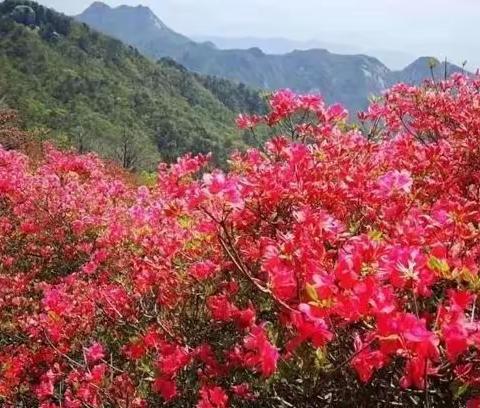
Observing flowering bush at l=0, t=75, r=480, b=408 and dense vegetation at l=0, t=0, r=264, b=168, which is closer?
flowering bush at l=0, t=75, r=480, b=408

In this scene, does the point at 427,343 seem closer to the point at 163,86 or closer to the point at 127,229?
the point at 127,229

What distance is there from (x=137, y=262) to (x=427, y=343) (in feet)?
11.9

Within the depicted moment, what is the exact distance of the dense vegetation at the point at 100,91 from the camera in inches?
2990

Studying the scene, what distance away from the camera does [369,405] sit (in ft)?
9.13

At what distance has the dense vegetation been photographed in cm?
7594

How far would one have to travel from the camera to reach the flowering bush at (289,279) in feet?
7.38

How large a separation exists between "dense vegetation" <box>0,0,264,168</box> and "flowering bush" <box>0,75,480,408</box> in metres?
48.8

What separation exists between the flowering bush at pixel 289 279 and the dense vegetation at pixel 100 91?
48759 millimetres

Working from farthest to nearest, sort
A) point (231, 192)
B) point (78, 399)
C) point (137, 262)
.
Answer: point (137, 262)
point (78, 399)
point (231, 192)

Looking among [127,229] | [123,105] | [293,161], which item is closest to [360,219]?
[293,161]

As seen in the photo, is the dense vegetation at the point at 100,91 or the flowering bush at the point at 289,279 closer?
the flowering bush at the point at 289,279

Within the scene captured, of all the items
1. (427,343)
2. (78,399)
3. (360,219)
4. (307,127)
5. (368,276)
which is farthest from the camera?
(307,127)

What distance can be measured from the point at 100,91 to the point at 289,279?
9477 cm

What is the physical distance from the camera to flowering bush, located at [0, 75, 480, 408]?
225 centimetres
